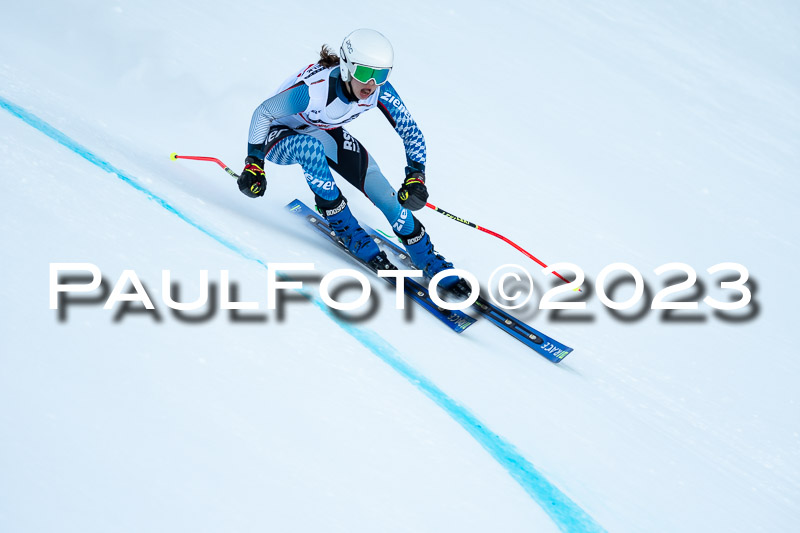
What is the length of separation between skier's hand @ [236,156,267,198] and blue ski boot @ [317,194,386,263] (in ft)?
1.09

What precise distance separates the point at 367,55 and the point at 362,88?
19 centimetres

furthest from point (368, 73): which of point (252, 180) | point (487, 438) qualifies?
point (487, 438)

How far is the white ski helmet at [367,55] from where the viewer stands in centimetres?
312

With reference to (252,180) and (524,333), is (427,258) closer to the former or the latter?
(524,333)

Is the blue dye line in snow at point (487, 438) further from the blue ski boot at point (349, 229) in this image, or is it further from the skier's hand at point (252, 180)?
the blue ski boot at point (349, 229)

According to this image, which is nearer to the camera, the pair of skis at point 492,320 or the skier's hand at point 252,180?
the pair of skis at point 492,320

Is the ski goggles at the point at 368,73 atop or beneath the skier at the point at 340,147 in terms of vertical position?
atop

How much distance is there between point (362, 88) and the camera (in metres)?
3.25

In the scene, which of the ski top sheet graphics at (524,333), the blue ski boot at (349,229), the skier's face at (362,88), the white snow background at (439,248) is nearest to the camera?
the white snow background at (439,248)

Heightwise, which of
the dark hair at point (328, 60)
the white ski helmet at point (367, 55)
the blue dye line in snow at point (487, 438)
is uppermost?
the dark hair at point (328, 60)

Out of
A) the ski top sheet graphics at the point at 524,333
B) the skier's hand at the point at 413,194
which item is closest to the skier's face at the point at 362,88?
the skier's hand at the point at 413,194

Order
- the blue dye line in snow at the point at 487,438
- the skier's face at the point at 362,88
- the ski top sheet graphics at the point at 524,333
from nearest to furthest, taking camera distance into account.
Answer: the blue dye line in snow at the point at 487,438 < the skier's face at the point at 362,88 < the ski top sheet graphics at the point at 524,333

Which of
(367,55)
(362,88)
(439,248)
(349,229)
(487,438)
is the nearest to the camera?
(487,438)

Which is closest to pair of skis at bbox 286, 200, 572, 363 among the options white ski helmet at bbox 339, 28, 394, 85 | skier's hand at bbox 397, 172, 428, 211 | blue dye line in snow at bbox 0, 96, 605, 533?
skier's hand at bbox 397, 172, 428, 211
